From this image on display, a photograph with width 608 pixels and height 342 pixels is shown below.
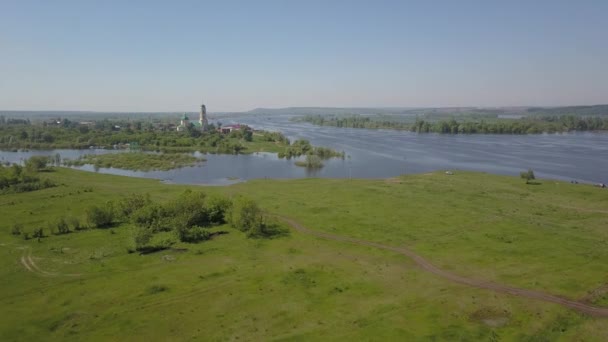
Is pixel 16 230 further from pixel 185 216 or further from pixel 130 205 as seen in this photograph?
pixel 185 216

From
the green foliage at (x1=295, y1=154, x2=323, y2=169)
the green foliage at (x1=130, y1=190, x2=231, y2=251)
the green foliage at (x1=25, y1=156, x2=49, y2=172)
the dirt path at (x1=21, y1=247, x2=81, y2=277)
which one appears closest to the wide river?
the green foliage at (x1=295, y1=154, x2=323, y2=169)

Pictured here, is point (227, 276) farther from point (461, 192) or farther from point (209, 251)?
point (461, 192)

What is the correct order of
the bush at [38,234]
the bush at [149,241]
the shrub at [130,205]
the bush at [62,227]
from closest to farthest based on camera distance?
the bush at [149,241]
the bush at [38,234]
the bush at [62,227]
the shrub at [130,205]

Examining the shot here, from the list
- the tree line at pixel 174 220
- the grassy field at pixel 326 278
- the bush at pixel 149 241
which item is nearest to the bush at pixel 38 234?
the tree line at pixel 174 220

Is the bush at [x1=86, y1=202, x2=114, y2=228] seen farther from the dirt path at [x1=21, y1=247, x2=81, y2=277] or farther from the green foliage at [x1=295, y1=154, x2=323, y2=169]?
the green foliage at [x1=295, y1=154, x2=323, y2=169]

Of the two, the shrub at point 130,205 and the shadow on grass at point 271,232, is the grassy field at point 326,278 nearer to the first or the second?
the shadow on grass at point 271,232

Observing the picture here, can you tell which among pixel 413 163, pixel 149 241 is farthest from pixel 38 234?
pixel 413 163
